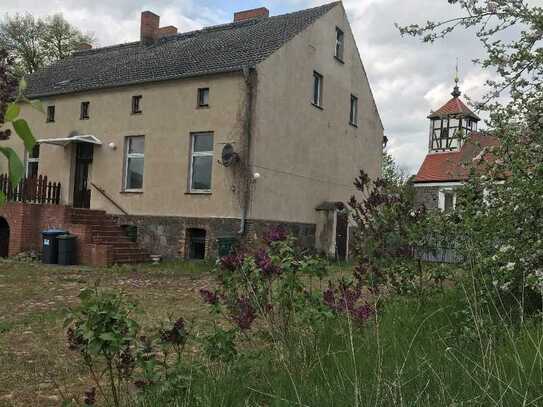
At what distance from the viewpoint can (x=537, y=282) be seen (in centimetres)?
355

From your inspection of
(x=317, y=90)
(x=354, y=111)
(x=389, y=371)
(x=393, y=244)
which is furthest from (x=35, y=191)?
(x=389, y=371)

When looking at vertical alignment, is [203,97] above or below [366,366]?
above

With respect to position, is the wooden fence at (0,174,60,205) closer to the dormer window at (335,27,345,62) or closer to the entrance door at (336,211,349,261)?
the entrance door at (336,211,349,261)

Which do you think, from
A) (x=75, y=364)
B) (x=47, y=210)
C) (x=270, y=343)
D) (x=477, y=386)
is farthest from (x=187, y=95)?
(x=477, y=386)

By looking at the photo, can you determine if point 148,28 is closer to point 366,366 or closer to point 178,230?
point 178,230

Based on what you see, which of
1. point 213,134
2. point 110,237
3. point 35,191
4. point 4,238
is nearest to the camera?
point 110,237

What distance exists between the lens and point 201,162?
54.4 feet

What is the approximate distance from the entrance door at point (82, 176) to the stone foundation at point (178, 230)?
2.18 metres

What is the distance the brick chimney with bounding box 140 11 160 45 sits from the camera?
73.0 feet

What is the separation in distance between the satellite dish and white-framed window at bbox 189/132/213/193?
72 cm

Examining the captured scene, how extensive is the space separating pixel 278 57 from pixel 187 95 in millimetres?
3090

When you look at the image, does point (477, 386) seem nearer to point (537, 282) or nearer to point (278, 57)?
point (537, 282)

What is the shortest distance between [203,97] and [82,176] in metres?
5.80

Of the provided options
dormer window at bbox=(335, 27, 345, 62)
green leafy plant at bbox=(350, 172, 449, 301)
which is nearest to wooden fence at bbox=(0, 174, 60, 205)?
dormer window at bbox=(335, 27, 345, 62)
